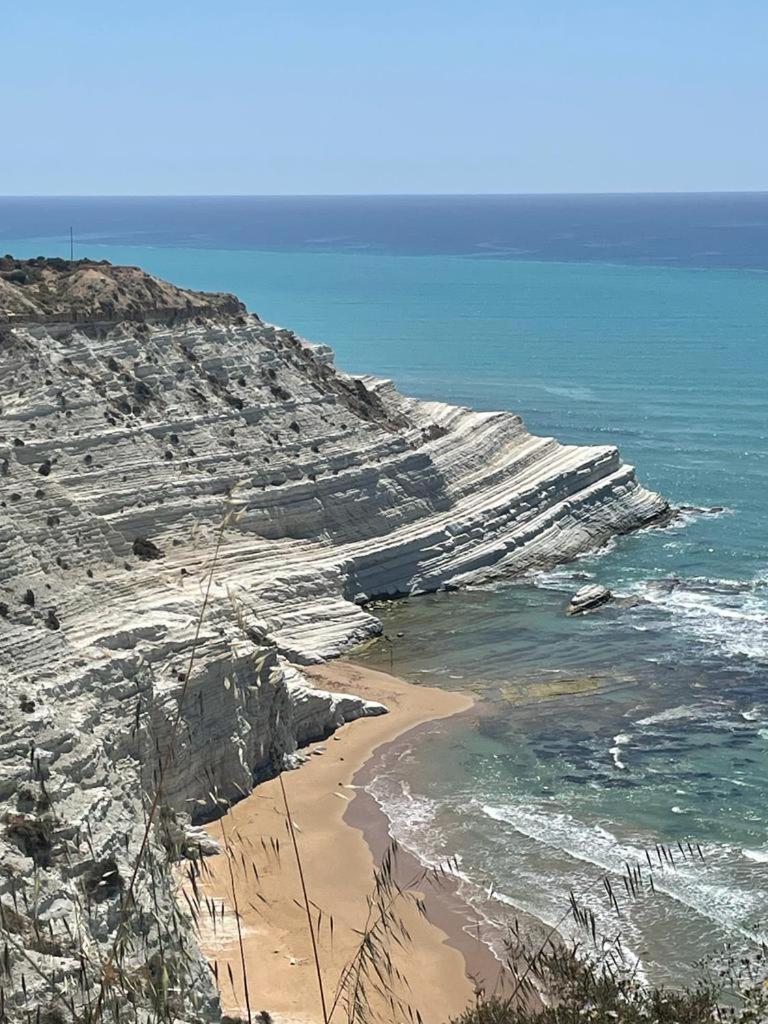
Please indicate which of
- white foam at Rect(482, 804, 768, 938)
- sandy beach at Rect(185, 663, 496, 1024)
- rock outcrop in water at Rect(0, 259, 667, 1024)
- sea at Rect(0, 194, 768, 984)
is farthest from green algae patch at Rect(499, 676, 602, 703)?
white foam at Rect(482, 804, 768, 938)

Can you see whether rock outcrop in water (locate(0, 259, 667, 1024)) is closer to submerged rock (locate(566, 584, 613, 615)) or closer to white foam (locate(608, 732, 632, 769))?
submerged rock (locate(566, 584, 613, 615))

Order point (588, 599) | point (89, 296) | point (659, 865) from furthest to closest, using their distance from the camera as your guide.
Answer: point (89, 296), point (588, 599), point (659, 865)

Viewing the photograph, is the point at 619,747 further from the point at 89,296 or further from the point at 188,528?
the point at 89,296

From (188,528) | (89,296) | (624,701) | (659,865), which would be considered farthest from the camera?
(89,296)

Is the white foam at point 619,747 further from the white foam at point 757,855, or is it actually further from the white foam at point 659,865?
the white foam at point 757,855

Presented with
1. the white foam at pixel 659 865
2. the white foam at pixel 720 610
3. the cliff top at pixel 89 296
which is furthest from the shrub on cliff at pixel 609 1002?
the cliff top at pixel 89 296

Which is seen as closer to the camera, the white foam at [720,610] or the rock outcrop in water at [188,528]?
the rock outcrop in water at [188,528]

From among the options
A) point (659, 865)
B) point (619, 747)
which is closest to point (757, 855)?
point (659, 865)
